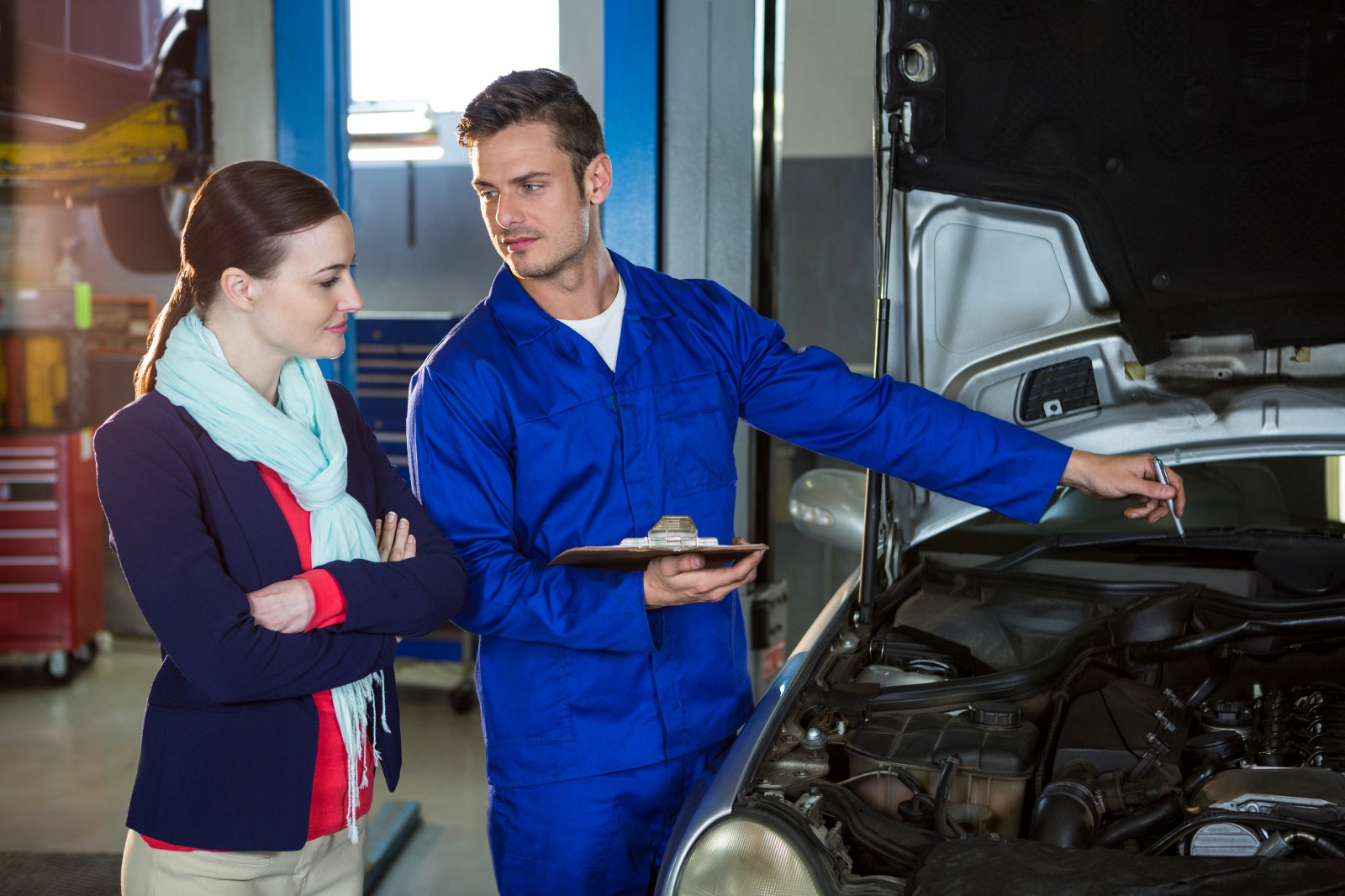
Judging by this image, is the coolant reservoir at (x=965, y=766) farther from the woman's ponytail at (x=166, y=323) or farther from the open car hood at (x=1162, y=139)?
the woman's ponytail at (x=166, y=323)

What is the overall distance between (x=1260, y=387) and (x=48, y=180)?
5329 mm

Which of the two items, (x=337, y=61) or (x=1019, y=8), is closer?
(x=1019, y=8)

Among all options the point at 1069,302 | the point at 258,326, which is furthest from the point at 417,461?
the point at 1069,302

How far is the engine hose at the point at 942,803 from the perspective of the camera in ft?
4.66

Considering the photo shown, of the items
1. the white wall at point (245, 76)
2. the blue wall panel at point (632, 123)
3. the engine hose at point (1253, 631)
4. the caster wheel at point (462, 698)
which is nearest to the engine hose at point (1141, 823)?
the engine hose at point (1253, 631)

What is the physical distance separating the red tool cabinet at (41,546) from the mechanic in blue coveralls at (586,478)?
384cm

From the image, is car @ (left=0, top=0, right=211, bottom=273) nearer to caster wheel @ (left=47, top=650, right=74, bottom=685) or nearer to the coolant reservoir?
caster wheel @ (left=47, top=650, right=74, bottom=685)

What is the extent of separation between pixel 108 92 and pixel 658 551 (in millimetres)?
4781

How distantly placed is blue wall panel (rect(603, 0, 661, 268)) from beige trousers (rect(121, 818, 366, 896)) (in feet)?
6.22

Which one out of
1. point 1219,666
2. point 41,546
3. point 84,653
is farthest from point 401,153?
point 1219,666

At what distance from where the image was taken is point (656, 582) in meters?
1.64

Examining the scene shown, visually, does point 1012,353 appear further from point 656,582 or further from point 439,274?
point 439,274

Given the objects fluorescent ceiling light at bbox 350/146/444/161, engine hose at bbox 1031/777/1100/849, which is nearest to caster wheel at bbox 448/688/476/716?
fluorescent ceiling light at bbox 350/146/444/161

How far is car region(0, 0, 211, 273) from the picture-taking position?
510 cm
